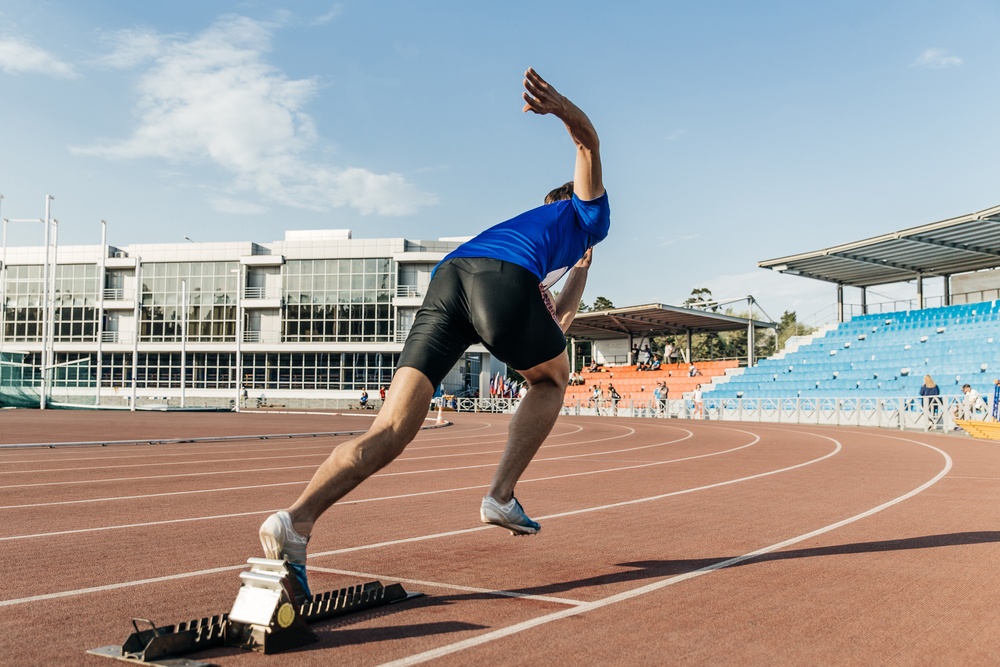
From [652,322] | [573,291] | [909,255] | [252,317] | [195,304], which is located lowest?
[573,291]

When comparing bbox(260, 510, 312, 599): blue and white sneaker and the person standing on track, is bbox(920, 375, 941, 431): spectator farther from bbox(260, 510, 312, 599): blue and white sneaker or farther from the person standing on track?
bbox(260, 510, 312, 599): blue and white sneaker

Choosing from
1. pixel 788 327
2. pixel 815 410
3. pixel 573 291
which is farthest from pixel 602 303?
pixel 573 291

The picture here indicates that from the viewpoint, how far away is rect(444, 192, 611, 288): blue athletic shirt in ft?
11.4

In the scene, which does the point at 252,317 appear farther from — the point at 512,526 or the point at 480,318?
the point at 480,318

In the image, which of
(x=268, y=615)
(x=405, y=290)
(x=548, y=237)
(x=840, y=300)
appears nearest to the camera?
(x=268, y=615)

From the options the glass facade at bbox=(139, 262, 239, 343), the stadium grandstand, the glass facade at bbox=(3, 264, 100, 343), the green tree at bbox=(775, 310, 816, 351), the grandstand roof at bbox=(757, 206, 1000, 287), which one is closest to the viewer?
the stadium grandstand

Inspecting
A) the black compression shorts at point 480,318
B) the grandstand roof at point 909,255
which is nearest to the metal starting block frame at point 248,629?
the black compression shorts at point 480,318

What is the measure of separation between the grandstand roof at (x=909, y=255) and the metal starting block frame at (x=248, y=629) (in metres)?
32.0

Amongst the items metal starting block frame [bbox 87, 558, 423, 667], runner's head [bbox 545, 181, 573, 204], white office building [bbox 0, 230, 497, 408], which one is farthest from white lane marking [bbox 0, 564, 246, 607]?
white office building [bbox 0, 230, 497, 408]

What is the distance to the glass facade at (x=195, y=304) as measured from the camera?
66.0 metres

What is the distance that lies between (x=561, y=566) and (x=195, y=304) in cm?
6739

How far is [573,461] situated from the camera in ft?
35.9

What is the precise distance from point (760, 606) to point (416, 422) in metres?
1.48

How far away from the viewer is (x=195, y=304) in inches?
2618
